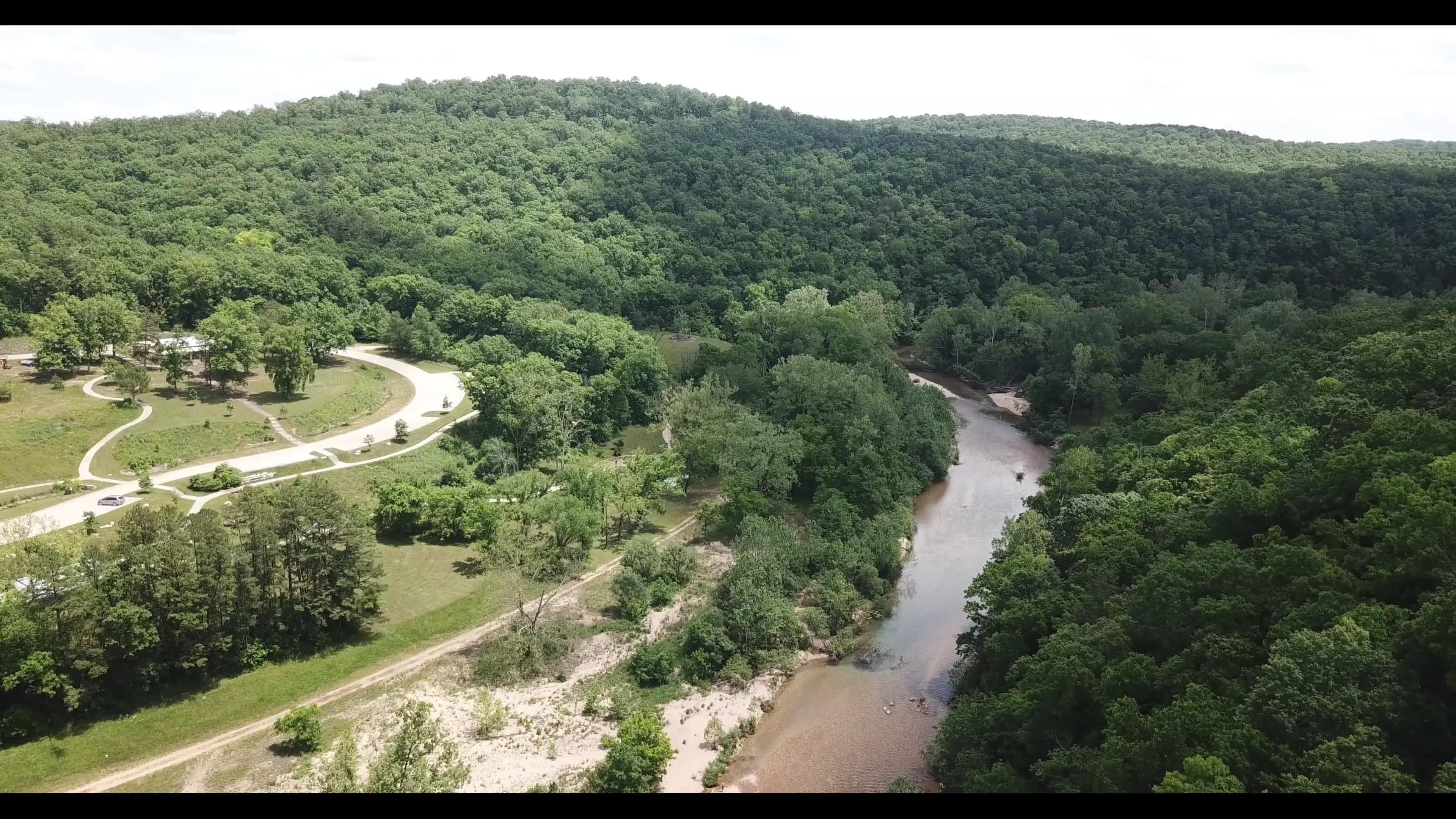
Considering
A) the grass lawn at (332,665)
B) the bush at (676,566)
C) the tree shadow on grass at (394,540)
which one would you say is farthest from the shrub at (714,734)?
the tree shadow on grass at (394,540)

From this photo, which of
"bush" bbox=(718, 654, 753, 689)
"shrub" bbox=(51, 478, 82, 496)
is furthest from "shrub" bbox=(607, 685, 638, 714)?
"shrub" bbox=(51, 478, 82, 496)

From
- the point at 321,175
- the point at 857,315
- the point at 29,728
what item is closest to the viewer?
the point at 29,728

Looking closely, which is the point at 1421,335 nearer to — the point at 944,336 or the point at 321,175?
the point at 944,336

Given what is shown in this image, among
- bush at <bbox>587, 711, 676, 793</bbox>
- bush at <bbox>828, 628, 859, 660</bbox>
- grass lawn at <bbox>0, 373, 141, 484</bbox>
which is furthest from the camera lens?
grass lawn at <bbox>0, 373, 141, 484</bbox>

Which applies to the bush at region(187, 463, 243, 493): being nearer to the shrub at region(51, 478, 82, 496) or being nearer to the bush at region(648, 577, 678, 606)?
the shrub at region(51, 478, 82, 496)

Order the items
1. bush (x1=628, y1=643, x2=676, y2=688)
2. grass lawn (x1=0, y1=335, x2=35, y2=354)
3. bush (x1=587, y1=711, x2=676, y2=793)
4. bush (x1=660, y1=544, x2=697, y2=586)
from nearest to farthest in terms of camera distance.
Result: bush (x1=587, y1=711, x2=676, y2=793), bush (x1=628, y1=643, x2=676, y2=688), bush (x1=660, y1=544, x2=697, y2=586), grass lawn (x1=0, y1=335, x2=35, y2=354)

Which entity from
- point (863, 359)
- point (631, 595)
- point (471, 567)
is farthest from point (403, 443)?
point (863, 359)
